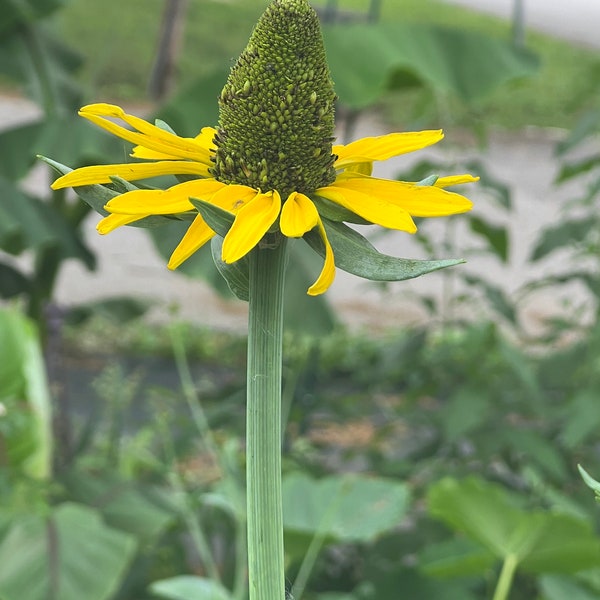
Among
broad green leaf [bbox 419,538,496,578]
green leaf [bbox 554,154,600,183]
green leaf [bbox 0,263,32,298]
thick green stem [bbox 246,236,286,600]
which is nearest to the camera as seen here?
thick green stem [bbox 246,236,286,600]

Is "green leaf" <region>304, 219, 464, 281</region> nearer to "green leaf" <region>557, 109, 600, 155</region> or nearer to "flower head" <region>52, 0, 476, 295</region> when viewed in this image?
"flower head" <region>52, 0, 476, 295</region>

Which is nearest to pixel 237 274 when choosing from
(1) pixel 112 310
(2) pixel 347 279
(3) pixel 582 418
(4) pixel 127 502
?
(3) pixel 582 418

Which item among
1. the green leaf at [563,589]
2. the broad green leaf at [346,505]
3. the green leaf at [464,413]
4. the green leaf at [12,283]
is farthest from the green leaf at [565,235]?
the green leaf at [12,283]

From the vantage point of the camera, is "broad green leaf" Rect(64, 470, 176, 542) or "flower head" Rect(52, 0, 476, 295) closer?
"flower head" Rect(52, 0, 476, 295)

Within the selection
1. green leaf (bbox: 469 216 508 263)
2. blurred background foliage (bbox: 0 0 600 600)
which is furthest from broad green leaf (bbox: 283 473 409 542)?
green leaf (bbox: 469 216 508 263)

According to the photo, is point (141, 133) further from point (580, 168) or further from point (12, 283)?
point (12, 283)

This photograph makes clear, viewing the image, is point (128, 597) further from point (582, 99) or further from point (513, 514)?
point (582, 99)
